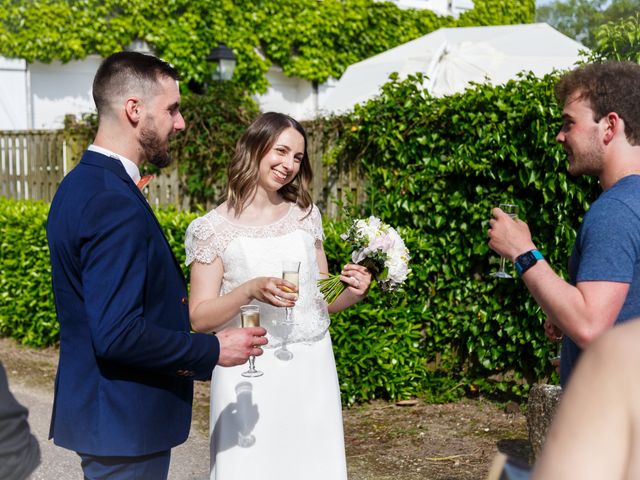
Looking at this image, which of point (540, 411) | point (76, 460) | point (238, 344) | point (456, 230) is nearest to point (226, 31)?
point (456, 230)

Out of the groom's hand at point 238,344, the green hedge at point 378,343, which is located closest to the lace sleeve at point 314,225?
the groom's hand at point 238,344

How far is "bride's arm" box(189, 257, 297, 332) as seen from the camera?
294cm

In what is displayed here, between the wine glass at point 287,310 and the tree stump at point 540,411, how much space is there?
204 cm

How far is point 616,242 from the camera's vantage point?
2270 millimetres

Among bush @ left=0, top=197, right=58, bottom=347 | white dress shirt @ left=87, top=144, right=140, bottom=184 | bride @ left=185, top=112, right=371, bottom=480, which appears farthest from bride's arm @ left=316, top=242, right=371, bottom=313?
bush @ left=0, top=197, right=58, bottom=347

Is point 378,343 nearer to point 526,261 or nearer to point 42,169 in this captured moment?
point 526,261

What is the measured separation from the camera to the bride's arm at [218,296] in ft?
9.66

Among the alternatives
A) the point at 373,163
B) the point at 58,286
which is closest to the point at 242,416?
Answer: the point at 58,286

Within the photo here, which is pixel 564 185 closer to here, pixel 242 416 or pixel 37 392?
pixel 242 416

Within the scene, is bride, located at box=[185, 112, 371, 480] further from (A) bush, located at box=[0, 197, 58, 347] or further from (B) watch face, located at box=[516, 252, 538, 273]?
(A) bush, located at box=[0, 197, 58, 347]

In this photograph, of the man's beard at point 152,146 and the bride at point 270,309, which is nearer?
the man's beard at point 152,146

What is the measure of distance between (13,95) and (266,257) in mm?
10765

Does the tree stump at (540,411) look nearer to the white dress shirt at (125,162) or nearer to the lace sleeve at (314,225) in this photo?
the lace sleeve at (314,225)

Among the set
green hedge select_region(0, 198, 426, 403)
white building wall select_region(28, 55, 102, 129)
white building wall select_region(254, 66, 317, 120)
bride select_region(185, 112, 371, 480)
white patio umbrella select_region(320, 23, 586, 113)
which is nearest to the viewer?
bride select_region(185, 112, 371, 480)
